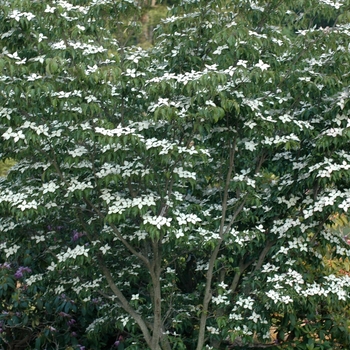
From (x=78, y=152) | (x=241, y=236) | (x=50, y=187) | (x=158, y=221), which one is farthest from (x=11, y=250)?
(x=241, y=236)

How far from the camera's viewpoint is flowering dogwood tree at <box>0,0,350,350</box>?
11.7 ft

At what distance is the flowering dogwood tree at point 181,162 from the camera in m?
3.57

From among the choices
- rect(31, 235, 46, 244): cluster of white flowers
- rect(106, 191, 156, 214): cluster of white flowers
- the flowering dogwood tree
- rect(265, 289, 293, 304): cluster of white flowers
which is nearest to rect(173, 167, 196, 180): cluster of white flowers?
the flowering dogwood tree

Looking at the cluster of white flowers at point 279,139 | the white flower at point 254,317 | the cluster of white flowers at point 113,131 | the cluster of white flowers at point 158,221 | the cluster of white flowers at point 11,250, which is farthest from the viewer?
the cluster of white flowers at point 11,250

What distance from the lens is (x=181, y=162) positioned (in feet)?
12.4

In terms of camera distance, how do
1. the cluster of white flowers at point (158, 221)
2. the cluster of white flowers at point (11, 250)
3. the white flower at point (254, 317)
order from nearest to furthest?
the cluster of white flowers at point (158, 221) → the white flower at point (254, 317) → the cluster of white flowers at point (11, 250)

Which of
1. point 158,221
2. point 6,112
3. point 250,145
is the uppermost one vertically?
point 6,112

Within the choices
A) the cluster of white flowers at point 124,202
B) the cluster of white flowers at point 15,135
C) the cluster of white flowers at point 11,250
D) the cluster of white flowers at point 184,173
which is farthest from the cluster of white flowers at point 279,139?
the cluster of white flowers at point 11,250

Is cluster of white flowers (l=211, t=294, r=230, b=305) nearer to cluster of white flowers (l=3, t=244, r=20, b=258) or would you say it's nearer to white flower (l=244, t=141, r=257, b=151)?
white flower (l=244, t=141, r=257, b=151)

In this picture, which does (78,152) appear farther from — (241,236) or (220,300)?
(220,300)

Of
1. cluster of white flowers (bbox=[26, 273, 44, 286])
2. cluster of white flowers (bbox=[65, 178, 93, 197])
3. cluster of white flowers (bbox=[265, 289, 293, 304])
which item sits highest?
cluster of white flowers (bbox=[65, 178, 93, 197])

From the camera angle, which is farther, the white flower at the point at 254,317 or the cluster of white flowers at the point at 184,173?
the white flower at the point at 254,317

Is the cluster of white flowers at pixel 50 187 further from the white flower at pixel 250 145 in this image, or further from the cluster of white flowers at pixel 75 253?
the white flower at pixel 250 145

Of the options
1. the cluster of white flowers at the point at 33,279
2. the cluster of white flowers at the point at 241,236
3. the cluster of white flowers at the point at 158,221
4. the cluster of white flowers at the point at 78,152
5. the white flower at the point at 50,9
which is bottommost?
the cluster of white flowers at the point at 33,279
